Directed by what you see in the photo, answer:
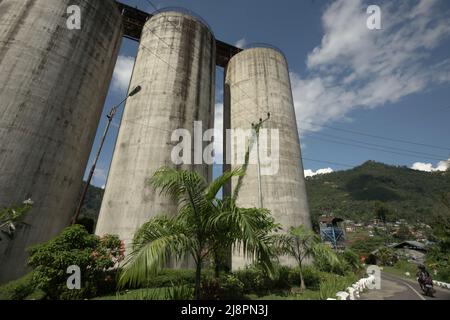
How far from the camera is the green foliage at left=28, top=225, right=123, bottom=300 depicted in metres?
8.66

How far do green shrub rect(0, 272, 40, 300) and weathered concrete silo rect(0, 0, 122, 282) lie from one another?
3.45 m

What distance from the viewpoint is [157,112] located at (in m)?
18.1

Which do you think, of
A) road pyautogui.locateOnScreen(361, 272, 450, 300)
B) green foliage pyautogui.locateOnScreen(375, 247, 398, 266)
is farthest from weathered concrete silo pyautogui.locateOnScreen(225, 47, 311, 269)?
green foliage pyautogui.locateOnScreen(375, 247, 398, 266)

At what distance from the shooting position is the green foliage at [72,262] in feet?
28.4

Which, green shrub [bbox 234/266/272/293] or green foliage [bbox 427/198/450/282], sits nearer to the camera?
green shrub [bbox 234/266/272/293]

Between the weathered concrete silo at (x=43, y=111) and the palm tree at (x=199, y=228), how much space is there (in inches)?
385

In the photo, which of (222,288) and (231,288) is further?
(231,288)

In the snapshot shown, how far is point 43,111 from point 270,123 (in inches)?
697

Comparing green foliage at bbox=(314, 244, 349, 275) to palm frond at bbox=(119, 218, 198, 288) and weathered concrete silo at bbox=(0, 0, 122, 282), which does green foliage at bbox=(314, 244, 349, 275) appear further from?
weathered concrete silo at bbox=(0, 0, 122, 282)

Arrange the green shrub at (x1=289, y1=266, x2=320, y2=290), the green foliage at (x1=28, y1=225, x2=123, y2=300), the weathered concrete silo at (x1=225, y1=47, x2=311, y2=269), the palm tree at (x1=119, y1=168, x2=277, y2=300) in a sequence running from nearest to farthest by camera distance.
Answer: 1. the palm tree at (x1=119, y1=168, x2=277, y2=300)
2. the green foliage at (x1=28, y1=225, x2=123, y2=300)
3. the green shrub at (x1=289, y1=266, x2=320, y2=290)
4. the weathered concrete silo at (x1=225, y1=47, x2=311, y2=269)

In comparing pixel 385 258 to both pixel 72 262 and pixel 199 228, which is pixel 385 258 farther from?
pixel 72 262

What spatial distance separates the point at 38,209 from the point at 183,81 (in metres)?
13.3

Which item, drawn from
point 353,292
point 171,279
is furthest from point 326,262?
point 171,279

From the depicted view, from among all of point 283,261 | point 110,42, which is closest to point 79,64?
point 110,42
